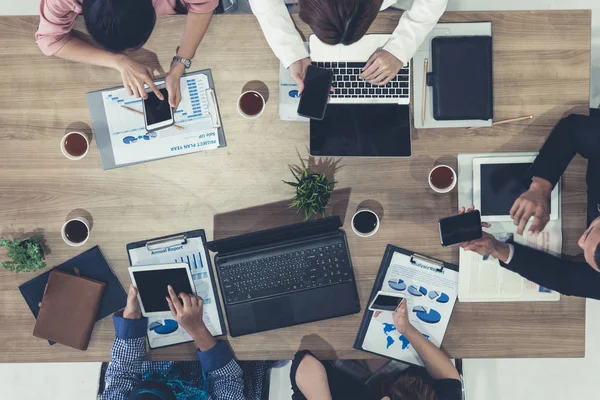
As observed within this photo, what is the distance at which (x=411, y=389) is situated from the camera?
156cm

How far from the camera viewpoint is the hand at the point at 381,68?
1.47 m

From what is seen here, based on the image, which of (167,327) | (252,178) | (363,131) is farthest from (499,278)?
(167,327)

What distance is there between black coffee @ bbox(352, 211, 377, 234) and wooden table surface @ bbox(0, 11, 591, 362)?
0.03 metres

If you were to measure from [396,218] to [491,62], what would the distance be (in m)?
0.58

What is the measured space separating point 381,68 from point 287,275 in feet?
2.40

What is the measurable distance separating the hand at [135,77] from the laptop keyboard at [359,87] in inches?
21.3

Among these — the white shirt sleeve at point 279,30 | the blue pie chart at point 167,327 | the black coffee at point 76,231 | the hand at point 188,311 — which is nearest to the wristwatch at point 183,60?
the white shirt sleeve at point 279,30

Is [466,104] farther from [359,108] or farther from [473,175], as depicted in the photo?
[359,108]

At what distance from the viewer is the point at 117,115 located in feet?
5.08

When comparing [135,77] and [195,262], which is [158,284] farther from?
[135,77]

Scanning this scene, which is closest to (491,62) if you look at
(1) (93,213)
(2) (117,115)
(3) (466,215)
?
(3) (466,215)

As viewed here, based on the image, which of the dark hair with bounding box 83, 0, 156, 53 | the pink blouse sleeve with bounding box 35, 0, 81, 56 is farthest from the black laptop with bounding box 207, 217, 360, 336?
the pink blouse sleeve with bounding box 35, 0, 81, 56

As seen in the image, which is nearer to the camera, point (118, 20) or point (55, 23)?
point (118, 20)

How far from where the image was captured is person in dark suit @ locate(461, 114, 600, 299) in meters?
1.45
